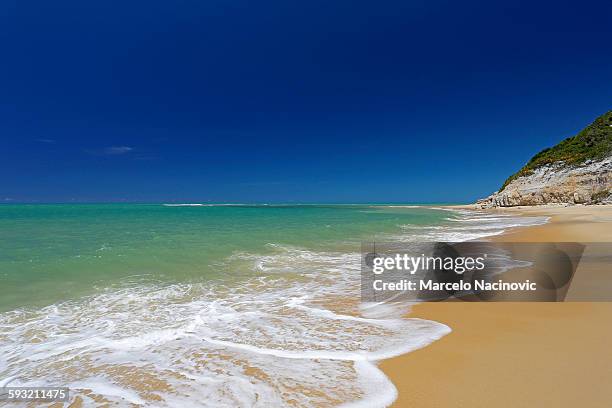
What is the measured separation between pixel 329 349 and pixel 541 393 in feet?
7.90

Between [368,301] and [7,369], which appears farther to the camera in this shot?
[368,301]

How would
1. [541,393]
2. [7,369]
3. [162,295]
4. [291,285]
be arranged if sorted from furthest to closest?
[291,285], [162,295], [7,369], [541,393]

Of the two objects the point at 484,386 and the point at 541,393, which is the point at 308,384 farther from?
the point at 541,393

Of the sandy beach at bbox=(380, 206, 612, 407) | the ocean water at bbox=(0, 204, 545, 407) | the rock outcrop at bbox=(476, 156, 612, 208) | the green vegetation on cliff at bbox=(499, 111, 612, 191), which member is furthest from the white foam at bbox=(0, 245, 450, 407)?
the green vegetation on cliff at bbox=(499, 111, 612, 191)

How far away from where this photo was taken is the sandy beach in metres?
3.10

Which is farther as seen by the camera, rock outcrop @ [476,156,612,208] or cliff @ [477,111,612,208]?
cliff @ [477,111,612,208]

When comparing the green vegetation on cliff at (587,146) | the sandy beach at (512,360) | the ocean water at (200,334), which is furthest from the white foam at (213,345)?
the green vegetation on cliff at (587,146)

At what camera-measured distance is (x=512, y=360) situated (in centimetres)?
380

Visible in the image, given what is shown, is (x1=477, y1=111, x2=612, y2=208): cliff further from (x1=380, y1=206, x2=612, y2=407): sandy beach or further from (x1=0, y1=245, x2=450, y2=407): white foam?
(x1=0, y1=245, x2=450, y2=407): white foam

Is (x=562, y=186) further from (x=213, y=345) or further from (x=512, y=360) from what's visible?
(x=213, y=345)

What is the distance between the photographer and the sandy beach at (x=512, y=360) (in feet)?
10.2

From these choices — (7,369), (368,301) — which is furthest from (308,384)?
(7,369)

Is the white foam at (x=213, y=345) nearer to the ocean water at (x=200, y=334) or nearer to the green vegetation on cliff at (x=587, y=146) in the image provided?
the ocean water at (x=200, y=334)

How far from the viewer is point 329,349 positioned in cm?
440
